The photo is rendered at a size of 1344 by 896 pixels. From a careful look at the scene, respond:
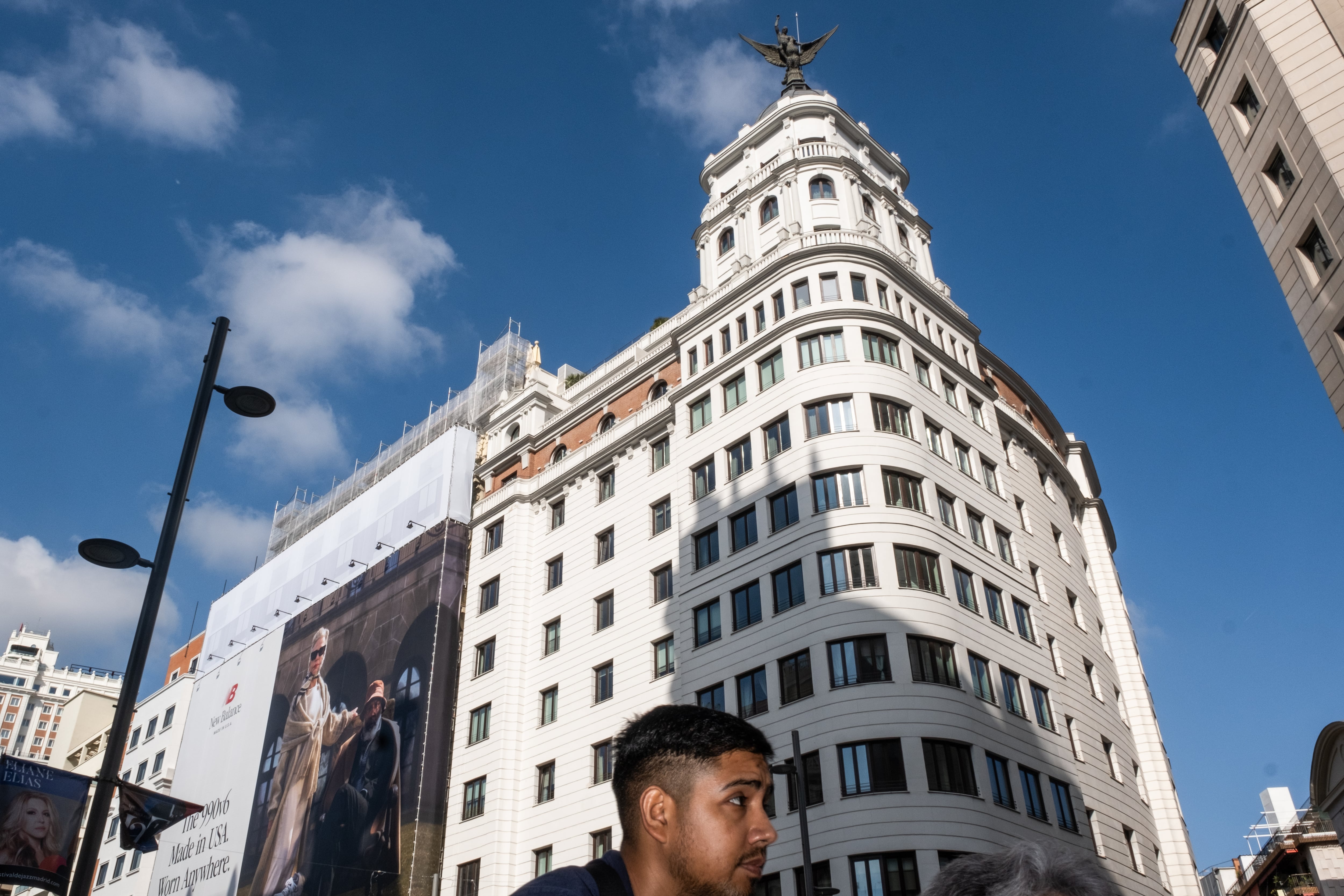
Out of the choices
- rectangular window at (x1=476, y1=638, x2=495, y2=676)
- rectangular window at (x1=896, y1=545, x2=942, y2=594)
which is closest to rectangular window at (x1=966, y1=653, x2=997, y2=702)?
rectangular window at (x1=896, y1=545, x2=942, y2=594)

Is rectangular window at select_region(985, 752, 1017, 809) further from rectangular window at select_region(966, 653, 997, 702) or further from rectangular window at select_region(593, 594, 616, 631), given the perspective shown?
rectangular window at select_region(593, 594, 616, 631)

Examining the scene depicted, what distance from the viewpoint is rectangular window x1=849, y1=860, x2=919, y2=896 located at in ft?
90.1

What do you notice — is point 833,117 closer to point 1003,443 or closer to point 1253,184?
point 1003,443

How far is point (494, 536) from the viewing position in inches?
1902

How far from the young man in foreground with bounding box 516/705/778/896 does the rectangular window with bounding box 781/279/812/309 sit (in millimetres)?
35475

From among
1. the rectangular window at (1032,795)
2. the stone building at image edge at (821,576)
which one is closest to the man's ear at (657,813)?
the stone building at image edge at (821,576)

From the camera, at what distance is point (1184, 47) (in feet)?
97.5

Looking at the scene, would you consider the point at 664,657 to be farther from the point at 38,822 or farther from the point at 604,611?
the point at 38,822

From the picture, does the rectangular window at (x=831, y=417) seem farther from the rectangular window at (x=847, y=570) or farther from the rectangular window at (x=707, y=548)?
the rectangular window at (x=707, y=548)

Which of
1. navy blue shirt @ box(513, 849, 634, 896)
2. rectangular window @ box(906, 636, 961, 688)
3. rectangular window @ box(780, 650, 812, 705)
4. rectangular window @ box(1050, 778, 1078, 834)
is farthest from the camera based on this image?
rectangular window @ box(1050, 778, 1078, 834)

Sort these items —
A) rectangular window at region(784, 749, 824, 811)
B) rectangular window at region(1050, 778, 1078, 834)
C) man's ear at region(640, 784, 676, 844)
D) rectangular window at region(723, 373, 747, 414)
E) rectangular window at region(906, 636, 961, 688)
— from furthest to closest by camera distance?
rectangular window at region(723, 373, 747, 414) < rectangular window at region(1050, 778, 1078, 834) < rectangular window at region(906, 636, 961, 688) < rectangular window at region(784, 749, 824, 811) < man's ear at region(640, 784, 676, 844)

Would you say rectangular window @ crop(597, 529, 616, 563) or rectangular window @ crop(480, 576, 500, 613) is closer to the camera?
rectangular window @ crop(597, 529, 616, 563)

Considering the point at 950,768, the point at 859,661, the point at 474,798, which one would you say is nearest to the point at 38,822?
the point at 859,661

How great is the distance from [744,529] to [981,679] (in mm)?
9141
